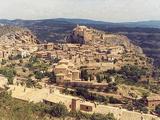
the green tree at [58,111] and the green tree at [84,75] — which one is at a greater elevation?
the green tree at [58,111]

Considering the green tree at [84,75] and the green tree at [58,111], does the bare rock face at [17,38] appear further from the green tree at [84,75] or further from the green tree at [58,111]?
the green tree at [58,111]

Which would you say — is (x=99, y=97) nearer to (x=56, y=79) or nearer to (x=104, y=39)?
(x=56, y=79)

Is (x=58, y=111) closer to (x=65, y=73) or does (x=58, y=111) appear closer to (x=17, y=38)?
(x=65, y=73)

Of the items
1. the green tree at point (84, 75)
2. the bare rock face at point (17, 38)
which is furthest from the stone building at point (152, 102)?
the bare rock face at point (17, 38)

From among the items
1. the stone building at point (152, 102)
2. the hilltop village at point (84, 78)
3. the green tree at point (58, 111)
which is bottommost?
the stone building at point (152, 102)

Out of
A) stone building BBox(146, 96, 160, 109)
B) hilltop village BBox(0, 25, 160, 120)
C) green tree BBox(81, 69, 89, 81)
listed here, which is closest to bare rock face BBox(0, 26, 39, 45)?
hilltop village BBox(0, 25, 160, 120)

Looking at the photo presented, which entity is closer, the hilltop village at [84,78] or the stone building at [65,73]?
the hilltop village at [84,78]

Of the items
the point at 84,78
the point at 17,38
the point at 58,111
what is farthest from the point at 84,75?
the point at 17,38

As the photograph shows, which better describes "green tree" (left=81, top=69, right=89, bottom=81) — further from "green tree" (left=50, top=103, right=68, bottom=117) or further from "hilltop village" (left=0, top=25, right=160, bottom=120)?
"green tree" (left=50, top=103, right=68, bottom=117)

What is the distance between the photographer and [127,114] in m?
48.2

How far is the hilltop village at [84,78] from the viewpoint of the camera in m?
Answer: 51.5

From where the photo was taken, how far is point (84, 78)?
223 feet

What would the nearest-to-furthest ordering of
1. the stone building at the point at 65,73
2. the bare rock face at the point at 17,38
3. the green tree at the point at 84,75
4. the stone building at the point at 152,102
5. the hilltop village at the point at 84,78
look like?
the hilltop village at the point at 84,78 < the stone building at the point at 152,102 < the stone building at the point at 65,73 < the green tree at the point at 84,75 < the bare rock face at the point at 17,38

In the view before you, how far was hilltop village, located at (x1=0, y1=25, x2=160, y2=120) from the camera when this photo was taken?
51.5 meters
